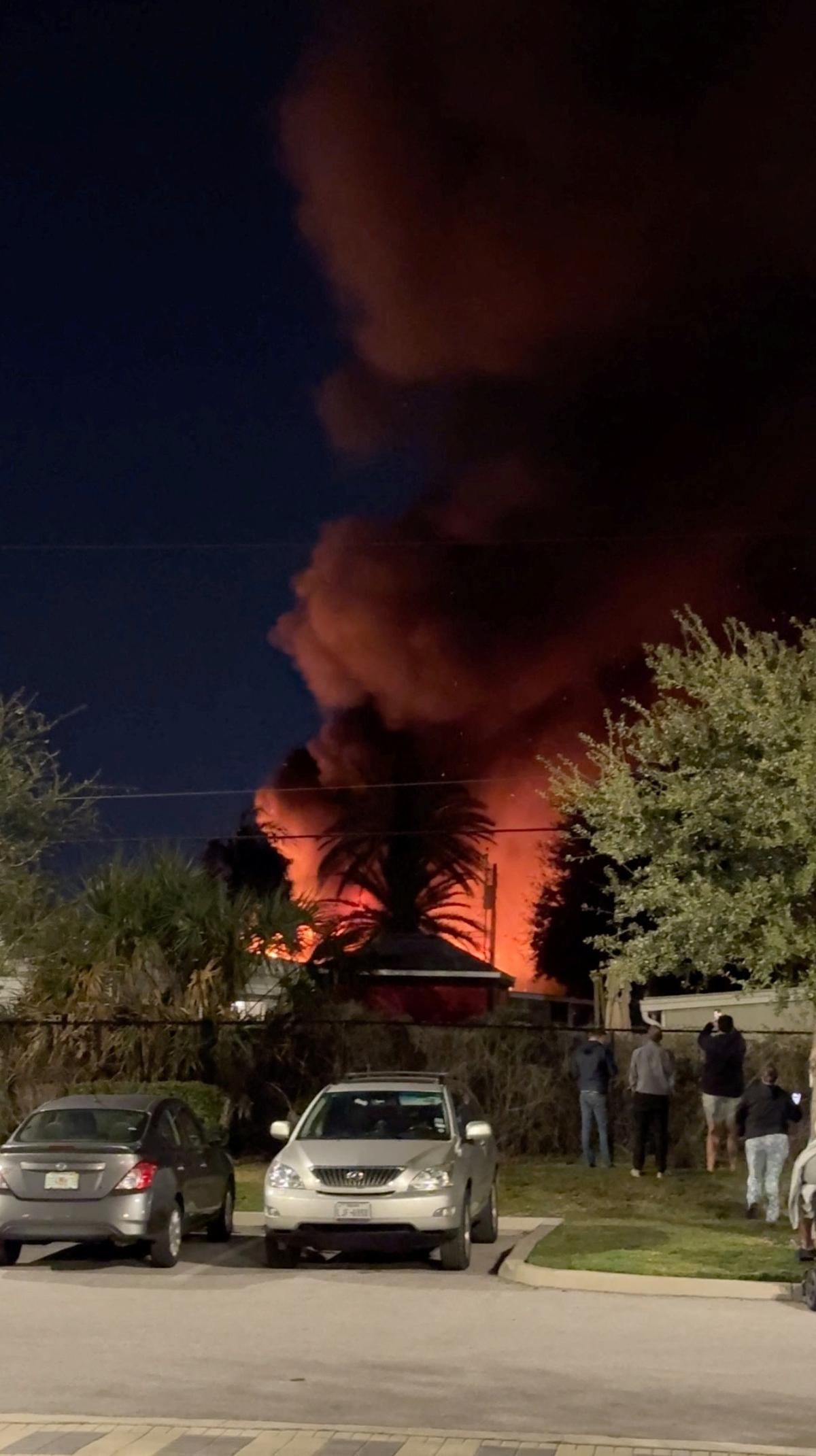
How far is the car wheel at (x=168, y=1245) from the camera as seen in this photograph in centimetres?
1552

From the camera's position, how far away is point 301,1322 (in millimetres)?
12648

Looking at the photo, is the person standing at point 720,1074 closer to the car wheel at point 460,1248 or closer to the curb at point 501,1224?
the curb at point 501,1224

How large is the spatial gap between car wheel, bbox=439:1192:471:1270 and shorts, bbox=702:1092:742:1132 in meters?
8.02

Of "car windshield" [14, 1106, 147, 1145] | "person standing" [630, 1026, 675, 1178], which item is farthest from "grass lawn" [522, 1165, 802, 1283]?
"car windshield" [14, 1106, 147, 1145]

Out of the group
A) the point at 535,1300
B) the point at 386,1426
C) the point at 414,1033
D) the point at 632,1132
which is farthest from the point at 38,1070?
the point at 386,1426

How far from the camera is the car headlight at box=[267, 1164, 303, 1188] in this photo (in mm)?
15445

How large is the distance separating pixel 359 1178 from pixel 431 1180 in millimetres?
569

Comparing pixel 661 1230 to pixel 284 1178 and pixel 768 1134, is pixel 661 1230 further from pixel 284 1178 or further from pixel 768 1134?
pixel 284 1178

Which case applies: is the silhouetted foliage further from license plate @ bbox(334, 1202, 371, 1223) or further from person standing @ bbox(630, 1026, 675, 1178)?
license plate @ bbox(334, 1202, 371, 1223)

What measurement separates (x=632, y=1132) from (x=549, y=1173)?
1231 millimetres

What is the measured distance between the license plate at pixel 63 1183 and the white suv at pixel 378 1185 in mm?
1530

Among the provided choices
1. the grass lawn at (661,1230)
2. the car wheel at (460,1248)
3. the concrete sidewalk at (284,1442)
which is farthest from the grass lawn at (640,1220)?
the concrete sidewalk at (284,1442)

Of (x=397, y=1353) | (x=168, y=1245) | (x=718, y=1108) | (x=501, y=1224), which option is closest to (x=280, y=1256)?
(x=168, y=1245)

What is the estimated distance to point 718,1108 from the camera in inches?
917
